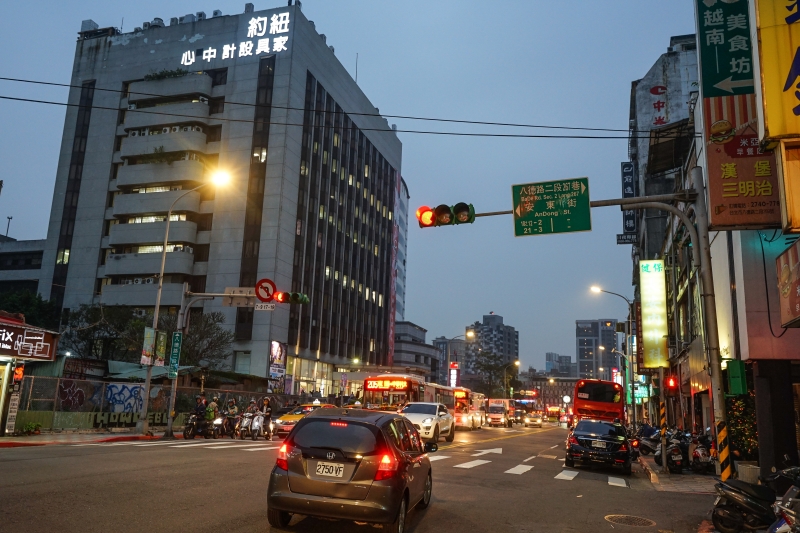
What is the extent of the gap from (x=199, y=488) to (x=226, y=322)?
181ft

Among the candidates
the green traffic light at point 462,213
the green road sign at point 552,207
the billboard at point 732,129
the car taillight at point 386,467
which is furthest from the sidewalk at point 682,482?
the car taillight at point 386,467

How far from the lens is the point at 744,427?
17906 millimetres

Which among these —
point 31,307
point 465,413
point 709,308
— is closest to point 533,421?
point 465,413

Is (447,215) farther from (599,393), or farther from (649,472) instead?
(599,393)

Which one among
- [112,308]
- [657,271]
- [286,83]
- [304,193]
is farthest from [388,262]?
[657,271]

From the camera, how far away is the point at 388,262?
98.2 m

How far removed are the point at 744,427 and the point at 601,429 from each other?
4158mm

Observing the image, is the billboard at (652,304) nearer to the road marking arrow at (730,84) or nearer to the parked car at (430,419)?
the parked car at (430,419)

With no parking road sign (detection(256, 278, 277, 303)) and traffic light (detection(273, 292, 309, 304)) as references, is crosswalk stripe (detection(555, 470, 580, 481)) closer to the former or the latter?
traffic light (detection(273, 292, 309, 304))

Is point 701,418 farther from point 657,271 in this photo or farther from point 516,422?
point 516,422

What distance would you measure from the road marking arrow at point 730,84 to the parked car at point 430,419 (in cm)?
1669

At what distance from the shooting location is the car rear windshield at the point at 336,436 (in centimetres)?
779

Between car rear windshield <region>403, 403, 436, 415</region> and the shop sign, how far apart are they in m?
17.1

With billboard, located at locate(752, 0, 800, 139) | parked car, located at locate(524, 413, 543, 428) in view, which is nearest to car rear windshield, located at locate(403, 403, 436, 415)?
billboard, located at locate(752, 0, 800, 139)
